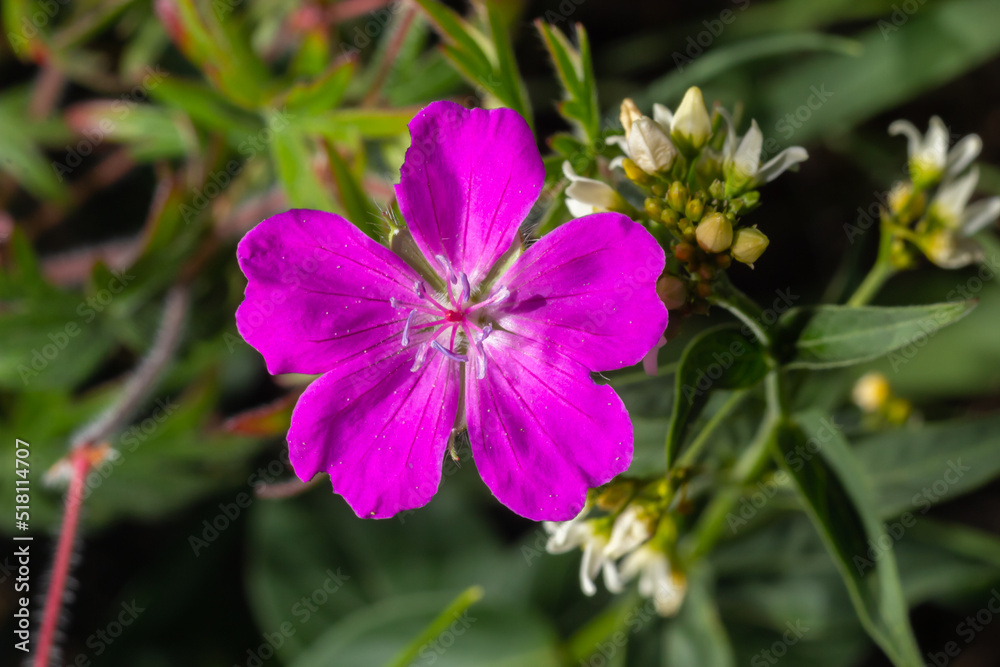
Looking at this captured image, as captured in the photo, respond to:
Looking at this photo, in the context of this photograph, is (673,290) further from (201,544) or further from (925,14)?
(201,544)

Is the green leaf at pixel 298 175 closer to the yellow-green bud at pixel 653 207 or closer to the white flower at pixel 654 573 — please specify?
the yellow-green bud at pixel 653 207

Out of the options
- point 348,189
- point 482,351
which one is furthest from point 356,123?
point 482,351

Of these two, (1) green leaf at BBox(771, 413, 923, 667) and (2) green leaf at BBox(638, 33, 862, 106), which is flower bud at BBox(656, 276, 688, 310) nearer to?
(1) green leaf at BBox(771, 413, 923, 667)

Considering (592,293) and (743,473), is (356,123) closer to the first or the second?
(592,293)

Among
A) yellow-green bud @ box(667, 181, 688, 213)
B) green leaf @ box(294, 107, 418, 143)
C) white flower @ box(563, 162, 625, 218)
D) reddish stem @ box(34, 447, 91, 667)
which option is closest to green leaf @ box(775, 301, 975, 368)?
yellow-green bud @ box(667, 181, 688, 213)

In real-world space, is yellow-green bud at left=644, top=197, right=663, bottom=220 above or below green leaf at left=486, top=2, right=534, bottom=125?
below

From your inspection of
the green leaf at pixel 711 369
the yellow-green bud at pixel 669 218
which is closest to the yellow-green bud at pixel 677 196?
the yellow-green bud at pixel 669 218

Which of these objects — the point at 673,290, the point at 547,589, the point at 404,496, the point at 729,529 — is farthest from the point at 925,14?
the point at 404,496
